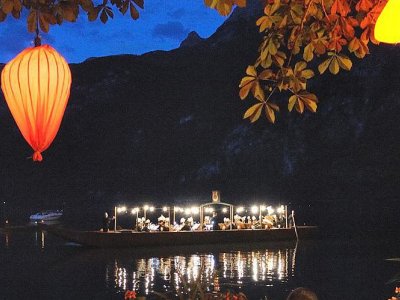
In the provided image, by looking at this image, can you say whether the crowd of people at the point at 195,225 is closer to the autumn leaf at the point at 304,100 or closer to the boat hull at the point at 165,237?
the boat hull at the point at 165,237

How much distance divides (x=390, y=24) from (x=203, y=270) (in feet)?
83.6

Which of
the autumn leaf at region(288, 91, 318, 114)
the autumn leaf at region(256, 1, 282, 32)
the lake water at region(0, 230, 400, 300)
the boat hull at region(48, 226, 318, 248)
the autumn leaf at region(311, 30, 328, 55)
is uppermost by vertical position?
the autumn leaf at region(256, 1, 282, 32)

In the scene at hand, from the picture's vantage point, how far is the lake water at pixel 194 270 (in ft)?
79.4

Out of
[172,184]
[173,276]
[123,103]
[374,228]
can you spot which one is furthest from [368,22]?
[123,103]

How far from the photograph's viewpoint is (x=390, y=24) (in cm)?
308

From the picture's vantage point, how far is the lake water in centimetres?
2420

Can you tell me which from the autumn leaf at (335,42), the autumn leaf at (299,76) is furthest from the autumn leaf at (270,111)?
the autumn leaf at (335,42)

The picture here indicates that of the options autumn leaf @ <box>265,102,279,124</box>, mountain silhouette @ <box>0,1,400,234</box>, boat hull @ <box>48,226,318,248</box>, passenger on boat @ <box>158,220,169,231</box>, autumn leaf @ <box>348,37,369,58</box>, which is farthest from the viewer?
mountain silhouette @ <box>0,1,400,234</box>

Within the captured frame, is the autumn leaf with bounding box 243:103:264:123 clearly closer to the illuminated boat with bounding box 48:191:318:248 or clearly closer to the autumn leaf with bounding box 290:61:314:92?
the autumn leaf with bounding box 290:61:314:92

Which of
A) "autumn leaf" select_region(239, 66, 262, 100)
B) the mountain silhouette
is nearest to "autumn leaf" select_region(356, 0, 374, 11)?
"autumn leaf" select_region(239, 66, 262, 100)

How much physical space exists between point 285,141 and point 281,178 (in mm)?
11980

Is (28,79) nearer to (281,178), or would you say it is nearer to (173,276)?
(173,276)

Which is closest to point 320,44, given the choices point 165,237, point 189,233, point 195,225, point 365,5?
point 365,5

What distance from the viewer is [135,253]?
33.5m
